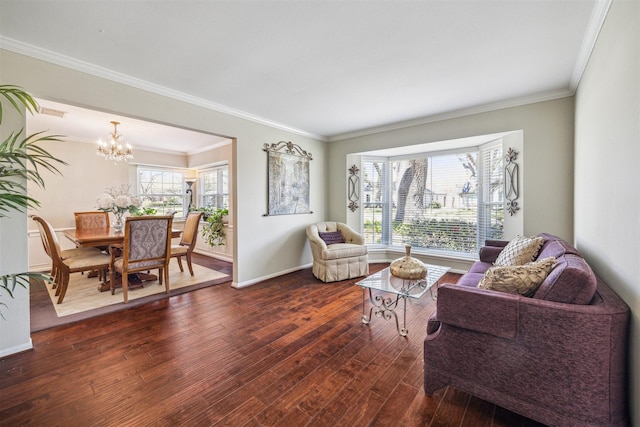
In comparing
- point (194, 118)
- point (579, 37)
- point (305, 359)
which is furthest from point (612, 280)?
point (194, 118)

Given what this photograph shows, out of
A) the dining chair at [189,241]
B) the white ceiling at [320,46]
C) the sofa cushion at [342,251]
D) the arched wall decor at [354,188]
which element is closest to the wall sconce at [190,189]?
the dining chair at [189,241]

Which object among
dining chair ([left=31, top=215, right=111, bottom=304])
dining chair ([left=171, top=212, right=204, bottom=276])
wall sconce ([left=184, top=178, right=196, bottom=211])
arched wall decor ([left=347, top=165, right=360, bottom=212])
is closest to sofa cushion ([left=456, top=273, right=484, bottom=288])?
arched wall decor ([left=347, top=165, right=360, bottom=212])

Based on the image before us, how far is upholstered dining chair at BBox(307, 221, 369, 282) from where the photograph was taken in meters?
4.04

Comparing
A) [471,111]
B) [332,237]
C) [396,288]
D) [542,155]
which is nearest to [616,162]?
[396,288]

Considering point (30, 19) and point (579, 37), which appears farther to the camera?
point (579, 37)

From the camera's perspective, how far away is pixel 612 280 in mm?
1611

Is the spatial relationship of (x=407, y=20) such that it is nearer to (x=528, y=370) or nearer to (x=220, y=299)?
(x=528, y=370)

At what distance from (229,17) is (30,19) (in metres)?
1.41

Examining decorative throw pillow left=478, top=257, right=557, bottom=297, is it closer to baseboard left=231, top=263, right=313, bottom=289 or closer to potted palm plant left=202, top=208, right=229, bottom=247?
baseboard left=231, top=263, right=313, bottom=289

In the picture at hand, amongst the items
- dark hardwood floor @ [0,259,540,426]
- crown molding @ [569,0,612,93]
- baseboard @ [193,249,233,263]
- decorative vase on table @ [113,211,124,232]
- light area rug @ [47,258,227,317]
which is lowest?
dark hardwood floor @ [0,259,540,426]

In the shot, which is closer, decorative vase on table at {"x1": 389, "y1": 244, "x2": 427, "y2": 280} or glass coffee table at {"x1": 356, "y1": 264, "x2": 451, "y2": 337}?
glass coffee table at {"x1": 356, "y1": 264, "x2": 451, "y2": 337}

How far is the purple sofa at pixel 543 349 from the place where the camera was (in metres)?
1.26

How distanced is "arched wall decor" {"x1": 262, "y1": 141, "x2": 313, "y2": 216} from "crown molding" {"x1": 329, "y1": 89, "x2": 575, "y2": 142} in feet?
3.54

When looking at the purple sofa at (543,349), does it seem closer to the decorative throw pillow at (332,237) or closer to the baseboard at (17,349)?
the decorative throw pillow at (332,237)
